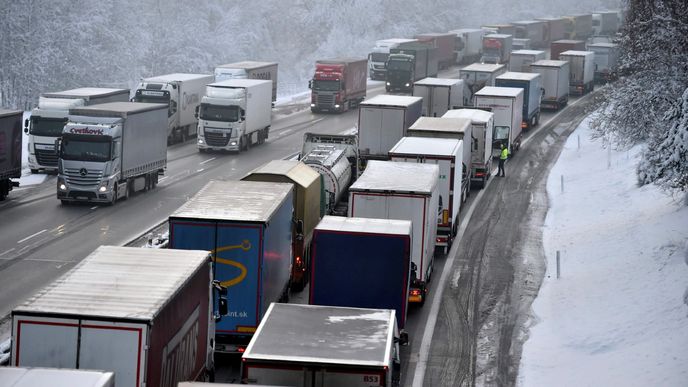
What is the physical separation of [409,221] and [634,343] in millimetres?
5595

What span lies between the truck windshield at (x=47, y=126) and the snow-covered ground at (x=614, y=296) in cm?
2082

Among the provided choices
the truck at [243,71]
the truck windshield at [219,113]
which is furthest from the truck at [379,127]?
the truck at [243,71]

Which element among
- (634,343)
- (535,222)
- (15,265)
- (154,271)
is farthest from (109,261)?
(535,222)

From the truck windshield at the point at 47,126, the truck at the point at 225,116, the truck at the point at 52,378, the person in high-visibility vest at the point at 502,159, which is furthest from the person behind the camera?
the truck at the point at 225,116

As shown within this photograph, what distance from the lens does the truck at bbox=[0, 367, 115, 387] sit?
466 inches

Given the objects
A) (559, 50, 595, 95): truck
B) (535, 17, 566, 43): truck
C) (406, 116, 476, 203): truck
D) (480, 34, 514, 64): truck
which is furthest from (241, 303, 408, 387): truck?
(535, 17, 566, 43): truck

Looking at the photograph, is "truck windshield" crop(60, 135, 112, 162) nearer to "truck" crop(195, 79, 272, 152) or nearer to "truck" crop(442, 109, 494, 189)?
"truck" crop(442, 109, 494, 189)

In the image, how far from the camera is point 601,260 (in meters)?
31.5

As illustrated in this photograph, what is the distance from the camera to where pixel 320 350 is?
51.9 ft

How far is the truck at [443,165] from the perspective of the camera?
1252 inches

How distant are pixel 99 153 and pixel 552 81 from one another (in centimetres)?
4090

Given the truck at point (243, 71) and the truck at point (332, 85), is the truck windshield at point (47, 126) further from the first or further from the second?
the truck at point (332, 85)

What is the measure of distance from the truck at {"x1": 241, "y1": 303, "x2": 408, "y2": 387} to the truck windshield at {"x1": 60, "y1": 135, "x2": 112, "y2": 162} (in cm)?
2322

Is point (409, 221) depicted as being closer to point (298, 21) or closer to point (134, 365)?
point (134, 365)
